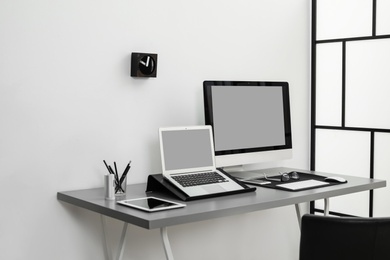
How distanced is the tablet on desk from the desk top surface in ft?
0.08

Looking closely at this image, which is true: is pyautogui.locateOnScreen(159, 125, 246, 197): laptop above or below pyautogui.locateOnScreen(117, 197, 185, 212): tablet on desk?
above

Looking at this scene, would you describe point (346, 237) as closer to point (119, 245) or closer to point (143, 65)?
point (119, 245)

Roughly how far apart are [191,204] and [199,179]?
0.32 meters

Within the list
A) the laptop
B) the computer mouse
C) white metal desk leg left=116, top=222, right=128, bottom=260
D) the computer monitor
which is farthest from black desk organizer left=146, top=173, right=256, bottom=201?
the computer mouse

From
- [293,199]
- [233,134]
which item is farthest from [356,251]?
[233,134]

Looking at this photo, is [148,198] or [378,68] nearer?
[148,198]

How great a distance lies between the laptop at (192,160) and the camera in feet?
8.74

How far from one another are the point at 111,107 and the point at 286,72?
133 centimetres

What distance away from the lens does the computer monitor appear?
3018 mm

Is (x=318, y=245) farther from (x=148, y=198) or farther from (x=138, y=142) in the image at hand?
(x=138, y=142)

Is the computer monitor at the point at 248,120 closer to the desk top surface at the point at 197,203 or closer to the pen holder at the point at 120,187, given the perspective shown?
the desk top surface at the point at 197,203

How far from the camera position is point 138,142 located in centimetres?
296

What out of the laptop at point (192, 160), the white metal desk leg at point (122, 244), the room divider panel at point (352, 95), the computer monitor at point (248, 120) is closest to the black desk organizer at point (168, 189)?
the laptop at point (192, 160)

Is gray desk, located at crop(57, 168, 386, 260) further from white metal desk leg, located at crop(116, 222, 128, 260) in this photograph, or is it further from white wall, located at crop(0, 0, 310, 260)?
white wall, located at crop(0, 0, 310, 260)
